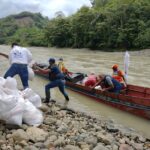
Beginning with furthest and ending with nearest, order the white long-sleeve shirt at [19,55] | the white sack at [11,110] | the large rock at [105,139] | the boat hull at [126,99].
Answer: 1. the boat hull at [126,99]
2. the white long-sleeve shirt at [19,55]
3. the large rock at [105,139]
4. the white sack at [11,110]

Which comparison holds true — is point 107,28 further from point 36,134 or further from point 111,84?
point 36,134

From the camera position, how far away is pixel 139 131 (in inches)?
417

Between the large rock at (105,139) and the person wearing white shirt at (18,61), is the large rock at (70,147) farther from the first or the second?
the person wearing white shirt at (18,61)

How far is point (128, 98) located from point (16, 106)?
5.08m

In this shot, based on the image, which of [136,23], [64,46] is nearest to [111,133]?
[136,23]

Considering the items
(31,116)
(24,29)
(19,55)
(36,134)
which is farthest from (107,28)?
(24,29)

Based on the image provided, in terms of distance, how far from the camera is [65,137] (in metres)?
7.77

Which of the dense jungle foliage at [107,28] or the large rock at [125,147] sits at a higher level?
the dense jungle foliage at [107,28]

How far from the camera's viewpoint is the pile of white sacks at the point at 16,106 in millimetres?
7602

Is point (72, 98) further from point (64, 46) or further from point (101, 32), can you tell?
point (64, 46)

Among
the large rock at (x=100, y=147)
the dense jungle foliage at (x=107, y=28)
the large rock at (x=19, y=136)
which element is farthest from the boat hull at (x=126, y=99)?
the dense jungle foliage at (x=107, y=28)

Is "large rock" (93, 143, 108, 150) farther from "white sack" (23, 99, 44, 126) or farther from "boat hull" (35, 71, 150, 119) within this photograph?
"boat hull" (35, 71, 150, 119)

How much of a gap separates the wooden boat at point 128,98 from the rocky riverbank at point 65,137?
2.21 meters

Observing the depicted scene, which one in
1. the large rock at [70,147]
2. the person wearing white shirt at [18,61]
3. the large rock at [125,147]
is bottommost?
the large rock at [125,147]
